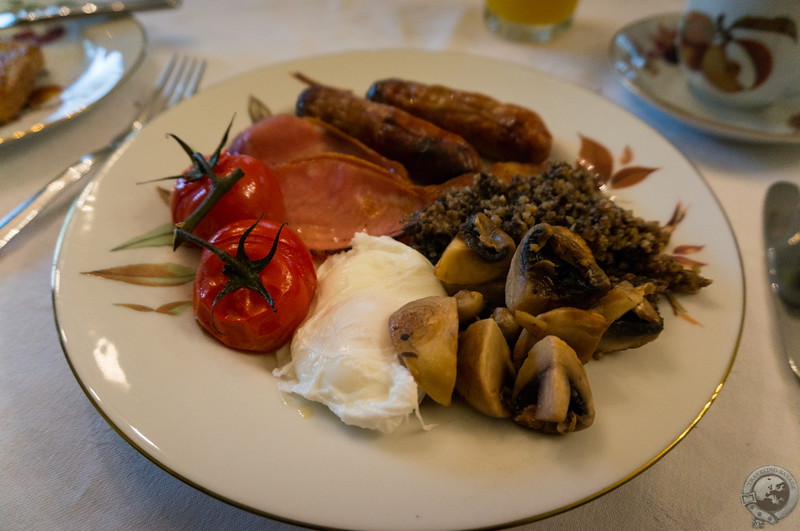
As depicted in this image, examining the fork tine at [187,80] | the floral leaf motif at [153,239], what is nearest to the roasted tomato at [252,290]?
the floral leaf motif at [153,239]

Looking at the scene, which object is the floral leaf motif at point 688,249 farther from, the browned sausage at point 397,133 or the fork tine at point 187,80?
the fork tine at point 187,80

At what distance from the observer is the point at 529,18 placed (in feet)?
8.35

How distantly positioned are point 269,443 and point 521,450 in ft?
1.68

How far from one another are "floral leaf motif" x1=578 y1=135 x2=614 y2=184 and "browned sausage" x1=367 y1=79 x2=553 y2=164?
13 cm

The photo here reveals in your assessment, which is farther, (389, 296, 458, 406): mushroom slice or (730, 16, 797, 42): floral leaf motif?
(730, 16, 797, 42): floral leaf motif

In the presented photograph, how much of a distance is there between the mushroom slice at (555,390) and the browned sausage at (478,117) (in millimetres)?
976

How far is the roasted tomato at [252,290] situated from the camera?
121 centimetres

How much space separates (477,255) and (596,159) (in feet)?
2.76

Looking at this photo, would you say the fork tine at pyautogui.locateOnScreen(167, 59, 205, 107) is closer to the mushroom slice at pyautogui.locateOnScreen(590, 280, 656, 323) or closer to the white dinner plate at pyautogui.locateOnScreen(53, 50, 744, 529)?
the white dinner plate at pyautogui.locateOnScreen(53, 50, 744, 529)

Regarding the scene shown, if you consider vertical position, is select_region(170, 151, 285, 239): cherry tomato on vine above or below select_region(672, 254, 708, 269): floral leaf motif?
above

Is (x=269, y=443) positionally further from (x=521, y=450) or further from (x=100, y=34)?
(x=100, y=34)

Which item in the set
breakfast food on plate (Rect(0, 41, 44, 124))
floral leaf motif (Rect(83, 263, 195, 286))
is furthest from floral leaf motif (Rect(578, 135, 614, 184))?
breakfast food on plate (Rect(0, 41, 44, 124))

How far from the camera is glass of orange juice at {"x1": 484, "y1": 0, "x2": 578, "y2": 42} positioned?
98.0 inches

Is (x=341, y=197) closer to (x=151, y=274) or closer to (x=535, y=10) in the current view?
(x=151, y=274)
